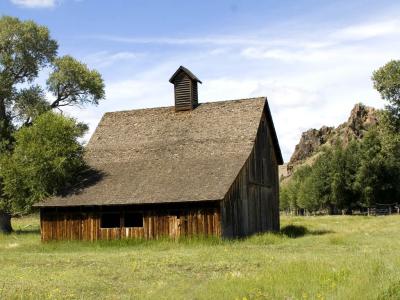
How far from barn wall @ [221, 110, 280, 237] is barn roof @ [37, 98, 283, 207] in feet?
3.84

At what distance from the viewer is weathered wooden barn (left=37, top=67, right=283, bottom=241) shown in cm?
2916

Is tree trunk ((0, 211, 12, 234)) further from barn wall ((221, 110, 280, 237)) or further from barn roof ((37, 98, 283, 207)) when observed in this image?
barn wall ((221, 110, 280, 237))

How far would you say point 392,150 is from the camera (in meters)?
54.3

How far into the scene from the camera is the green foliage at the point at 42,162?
33.6m

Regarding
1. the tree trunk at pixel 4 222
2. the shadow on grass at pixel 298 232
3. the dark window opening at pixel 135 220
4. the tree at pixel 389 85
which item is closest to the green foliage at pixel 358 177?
the tree at pixel 389 85

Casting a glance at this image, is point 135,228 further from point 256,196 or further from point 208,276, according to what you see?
point 208,276

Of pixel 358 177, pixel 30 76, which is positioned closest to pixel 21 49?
pixel 30 76

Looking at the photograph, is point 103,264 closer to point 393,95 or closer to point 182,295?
point 182,295

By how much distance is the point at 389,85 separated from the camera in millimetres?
52406

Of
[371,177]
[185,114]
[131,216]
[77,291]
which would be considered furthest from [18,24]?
[371,177]

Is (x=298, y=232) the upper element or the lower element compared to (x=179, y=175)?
lower

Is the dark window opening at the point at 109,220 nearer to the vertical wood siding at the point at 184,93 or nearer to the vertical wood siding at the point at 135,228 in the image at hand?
the vertical wood siding at the point at 135,228

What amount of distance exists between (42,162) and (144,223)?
28.5 feet

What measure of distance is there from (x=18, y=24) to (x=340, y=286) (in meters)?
35.3
